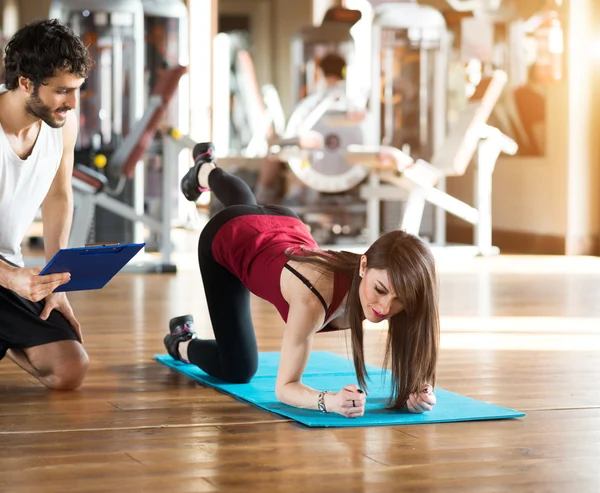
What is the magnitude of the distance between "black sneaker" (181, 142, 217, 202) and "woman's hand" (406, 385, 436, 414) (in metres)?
1.18

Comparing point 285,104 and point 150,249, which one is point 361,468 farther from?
point 285,104

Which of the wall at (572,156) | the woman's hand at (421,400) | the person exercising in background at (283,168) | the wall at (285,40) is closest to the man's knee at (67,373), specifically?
the woman's hand at (421,400)

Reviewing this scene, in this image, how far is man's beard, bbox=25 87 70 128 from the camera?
2633mm

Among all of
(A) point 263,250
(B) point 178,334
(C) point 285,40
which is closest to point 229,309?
(A) point 263,250

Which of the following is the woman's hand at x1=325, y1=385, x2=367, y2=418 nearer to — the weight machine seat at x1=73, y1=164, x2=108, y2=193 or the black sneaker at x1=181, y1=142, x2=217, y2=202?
the black sneaker at x1=181, y1=142, x2=217, y2=202

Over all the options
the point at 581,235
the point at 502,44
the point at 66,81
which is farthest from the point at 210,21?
the point at 66,81

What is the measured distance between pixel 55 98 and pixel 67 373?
2.49ft

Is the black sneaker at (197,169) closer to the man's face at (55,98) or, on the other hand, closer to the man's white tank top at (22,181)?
the man's white tank top at (22,181)

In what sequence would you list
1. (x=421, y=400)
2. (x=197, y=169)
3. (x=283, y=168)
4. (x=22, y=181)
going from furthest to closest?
1. (x=283, y=168)
2. (x=197, y=169)
3. (x=22, y=181)
4. (x=421, y=400)

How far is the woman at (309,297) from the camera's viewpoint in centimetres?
232

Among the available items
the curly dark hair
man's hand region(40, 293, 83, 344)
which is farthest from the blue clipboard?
the curly dark hair

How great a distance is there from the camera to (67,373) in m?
2.87

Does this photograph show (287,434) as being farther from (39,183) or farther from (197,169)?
(197,169)

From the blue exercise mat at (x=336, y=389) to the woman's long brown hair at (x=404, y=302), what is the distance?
8 cm
